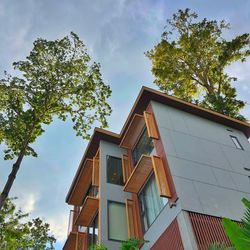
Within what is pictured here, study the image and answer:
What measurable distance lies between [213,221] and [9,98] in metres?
10.8

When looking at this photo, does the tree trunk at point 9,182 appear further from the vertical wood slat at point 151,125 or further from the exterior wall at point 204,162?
the exterior wall at point 204,162

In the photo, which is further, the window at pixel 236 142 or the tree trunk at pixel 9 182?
the window at pixel 236 142

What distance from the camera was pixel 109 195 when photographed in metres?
14.9

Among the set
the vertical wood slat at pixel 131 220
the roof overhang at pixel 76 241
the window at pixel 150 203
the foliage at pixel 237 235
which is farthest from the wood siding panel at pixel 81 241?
the foliage at pixel 237 235

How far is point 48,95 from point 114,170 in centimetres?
525

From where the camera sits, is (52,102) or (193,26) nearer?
(52,102)

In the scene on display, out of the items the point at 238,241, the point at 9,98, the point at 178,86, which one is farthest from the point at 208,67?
the point at 238,241

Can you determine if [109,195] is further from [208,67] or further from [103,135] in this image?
[208,67]

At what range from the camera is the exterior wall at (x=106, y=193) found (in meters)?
13.1

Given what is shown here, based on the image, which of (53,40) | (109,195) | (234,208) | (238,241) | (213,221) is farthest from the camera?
(53,40)

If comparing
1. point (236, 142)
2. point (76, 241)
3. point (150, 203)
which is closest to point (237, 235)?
point (150, 203)

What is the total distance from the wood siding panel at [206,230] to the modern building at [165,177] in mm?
34

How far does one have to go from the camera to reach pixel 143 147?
15.6 meters

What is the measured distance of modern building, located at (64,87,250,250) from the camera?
1041 centimetres
